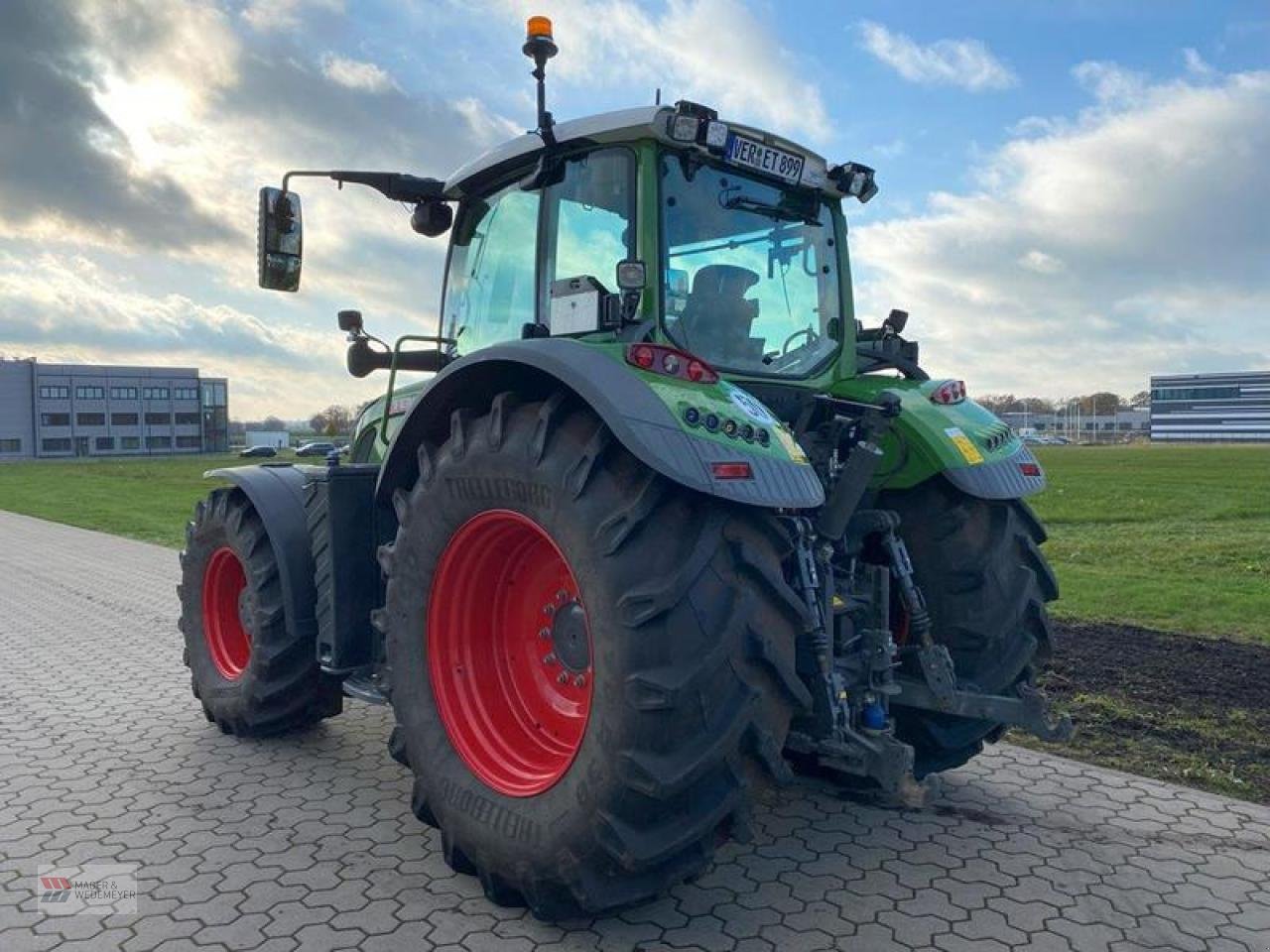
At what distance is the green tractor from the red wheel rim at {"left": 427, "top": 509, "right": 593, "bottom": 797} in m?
0.01

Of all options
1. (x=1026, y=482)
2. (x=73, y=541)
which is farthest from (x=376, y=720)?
(x=73, y=541)

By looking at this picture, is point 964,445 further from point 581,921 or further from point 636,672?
point 581,921

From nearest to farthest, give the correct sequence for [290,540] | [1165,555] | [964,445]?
1. [964,445]
2. [290,540]
3. [1165,555]

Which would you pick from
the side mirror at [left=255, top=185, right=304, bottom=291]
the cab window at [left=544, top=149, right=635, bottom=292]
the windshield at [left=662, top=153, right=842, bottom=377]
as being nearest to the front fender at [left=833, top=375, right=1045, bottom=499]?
the windshield at [left=662, top=153, right=842, bottom=377]

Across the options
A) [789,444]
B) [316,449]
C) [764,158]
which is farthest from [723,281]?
[316,449]

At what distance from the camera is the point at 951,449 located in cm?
409

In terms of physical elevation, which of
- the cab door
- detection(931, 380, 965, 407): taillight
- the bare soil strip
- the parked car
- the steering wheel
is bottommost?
the bare soil strip

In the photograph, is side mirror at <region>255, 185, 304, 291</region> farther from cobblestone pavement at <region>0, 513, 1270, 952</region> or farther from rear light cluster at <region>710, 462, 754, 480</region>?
rear light cluster at <region>710, 462, 754, 480</region>

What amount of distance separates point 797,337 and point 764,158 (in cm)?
80

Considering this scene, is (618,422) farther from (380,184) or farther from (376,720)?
(376,720)

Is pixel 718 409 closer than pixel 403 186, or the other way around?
pixel 718 409

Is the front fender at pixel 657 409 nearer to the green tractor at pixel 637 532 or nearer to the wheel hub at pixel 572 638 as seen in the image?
the green tractor at pixel 637 532

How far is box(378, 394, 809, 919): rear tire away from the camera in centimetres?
278

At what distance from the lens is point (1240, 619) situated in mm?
8508
